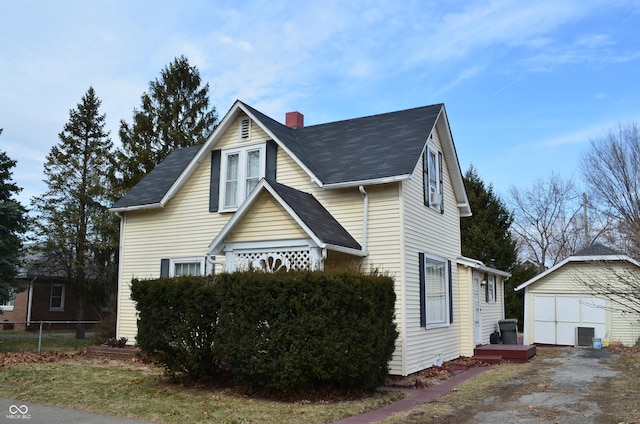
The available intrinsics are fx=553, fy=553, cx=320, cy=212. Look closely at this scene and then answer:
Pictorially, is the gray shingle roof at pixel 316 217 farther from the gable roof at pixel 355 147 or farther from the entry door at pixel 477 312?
the entry door at pixel 477 312

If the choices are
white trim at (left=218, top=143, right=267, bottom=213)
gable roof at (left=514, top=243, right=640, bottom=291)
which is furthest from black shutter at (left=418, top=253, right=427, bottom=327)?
gable roof at (left=514, top=243, right=640, bottom=291)

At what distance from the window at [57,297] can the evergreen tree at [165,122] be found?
27.9 feet

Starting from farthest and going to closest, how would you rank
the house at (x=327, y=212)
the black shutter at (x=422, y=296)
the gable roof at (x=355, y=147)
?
the black shutter at (x=422, y=296), the gable roof at (x=355, y=147), the house at (x=327, y=212)

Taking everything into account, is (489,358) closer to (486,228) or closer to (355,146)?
(355,146)

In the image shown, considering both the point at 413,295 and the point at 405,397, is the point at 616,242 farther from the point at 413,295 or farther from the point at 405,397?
the point at 405,397

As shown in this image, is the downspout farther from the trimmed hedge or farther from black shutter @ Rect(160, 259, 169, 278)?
→ black shutter @ Rect(160, 259, 169, 278)

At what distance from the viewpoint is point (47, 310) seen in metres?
31.5

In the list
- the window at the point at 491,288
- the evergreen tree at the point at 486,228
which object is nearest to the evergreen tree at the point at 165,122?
the evergreen tree at the point at 486,228

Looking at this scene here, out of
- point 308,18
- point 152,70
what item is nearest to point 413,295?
point 308,18

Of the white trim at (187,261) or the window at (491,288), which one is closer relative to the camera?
the white trim at (187,261)

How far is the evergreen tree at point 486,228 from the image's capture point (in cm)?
2812

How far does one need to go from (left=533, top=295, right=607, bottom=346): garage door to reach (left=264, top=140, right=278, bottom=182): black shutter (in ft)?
45.3

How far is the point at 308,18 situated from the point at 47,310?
85.3 feet
